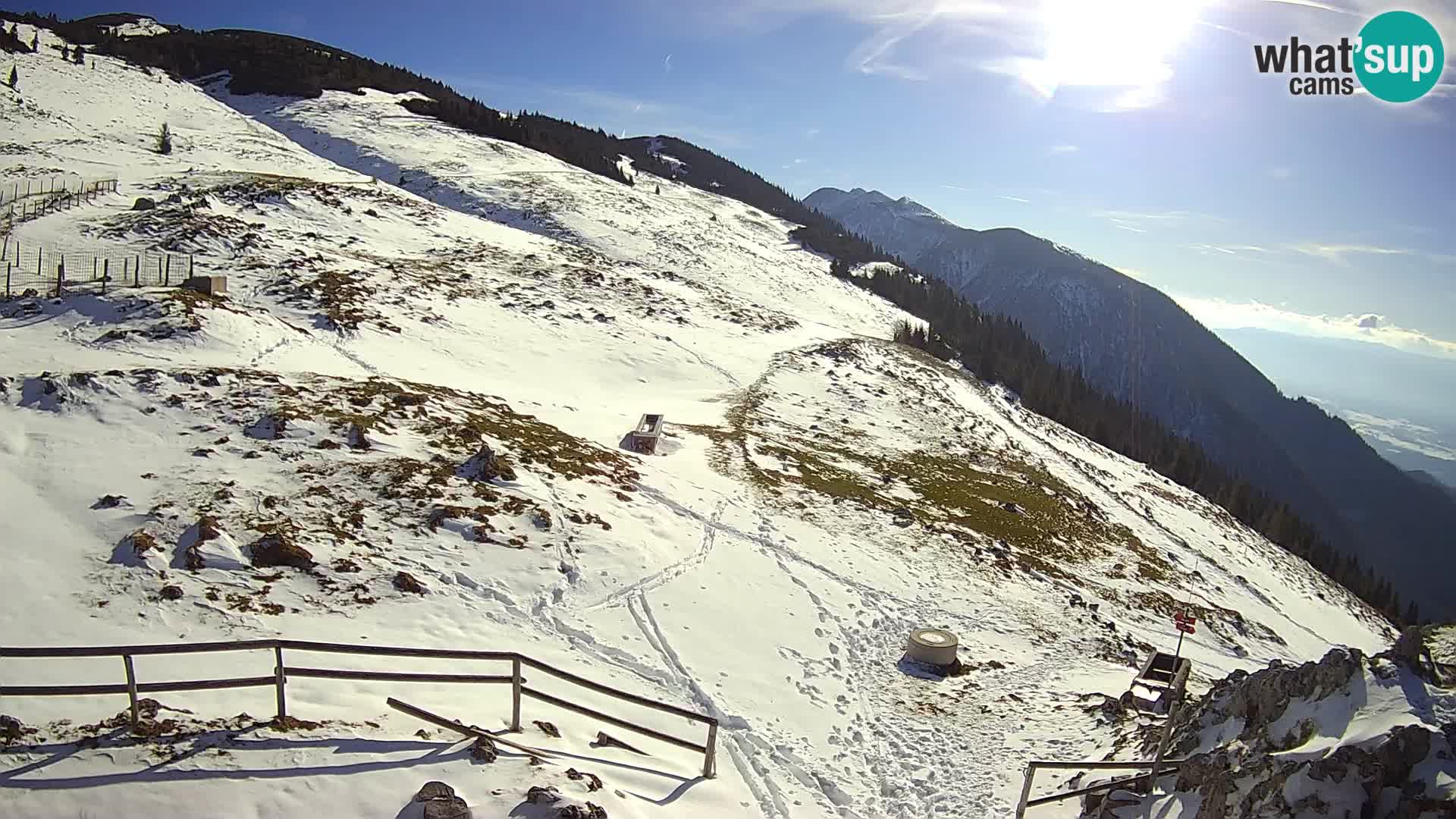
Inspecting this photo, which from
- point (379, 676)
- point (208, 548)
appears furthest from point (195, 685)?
point (208, 548)

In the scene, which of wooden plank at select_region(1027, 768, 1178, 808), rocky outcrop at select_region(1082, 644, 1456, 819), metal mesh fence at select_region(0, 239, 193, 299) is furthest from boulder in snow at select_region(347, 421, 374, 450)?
rocky outcrop at select_region(1082, 644, 1456, 819)

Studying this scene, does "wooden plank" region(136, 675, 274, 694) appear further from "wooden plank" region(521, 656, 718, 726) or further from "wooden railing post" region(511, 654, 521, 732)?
"wooden plank" region(521, 656, 718, 726)

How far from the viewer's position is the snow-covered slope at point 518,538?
1017 cm

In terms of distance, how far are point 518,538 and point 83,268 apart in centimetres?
2808

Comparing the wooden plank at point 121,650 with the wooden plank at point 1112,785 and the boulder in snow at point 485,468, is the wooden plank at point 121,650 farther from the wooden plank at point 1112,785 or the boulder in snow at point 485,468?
the boulder in snow at point 485,468

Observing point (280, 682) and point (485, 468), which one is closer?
point (280, 682)

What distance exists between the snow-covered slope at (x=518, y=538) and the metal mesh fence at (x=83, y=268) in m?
1.62

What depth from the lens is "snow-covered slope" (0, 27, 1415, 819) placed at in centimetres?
1017

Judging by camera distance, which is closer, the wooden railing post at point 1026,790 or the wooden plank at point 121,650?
the wooden plank at point 121,650

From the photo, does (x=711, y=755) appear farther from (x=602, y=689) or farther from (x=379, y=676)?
(x=379, y=676)

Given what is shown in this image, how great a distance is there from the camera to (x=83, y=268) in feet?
101

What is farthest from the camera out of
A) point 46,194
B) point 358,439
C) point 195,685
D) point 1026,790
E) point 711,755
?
point 46,194

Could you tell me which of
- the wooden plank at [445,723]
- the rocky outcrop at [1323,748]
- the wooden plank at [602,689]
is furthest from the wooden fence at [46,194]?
the rocky outcrop at [1323,748]

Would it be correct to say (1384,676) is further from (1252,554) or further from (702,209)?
(702,209)
